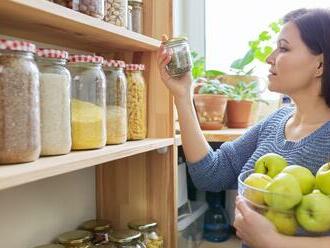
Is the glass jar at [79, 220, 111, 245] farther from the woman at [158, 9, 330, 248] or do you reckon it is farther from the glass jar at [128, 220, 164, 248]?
the woman at [158, 9, 330, 248]

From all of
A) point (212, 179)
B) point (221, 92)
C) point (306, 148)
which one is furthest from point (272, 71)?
point (221, 92)

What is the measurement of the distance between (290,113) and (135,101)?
0.46m

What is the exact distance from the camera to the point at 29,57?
0.57m

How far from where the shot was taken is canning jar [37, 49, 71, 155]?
628 mm

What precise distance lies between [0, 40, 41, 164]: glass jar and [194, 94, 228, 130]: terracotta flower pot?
2.84 ft

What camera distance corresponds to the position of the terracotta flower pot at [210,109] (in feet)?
4.50

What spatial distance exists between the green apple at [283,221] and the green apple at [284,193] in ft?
0.06

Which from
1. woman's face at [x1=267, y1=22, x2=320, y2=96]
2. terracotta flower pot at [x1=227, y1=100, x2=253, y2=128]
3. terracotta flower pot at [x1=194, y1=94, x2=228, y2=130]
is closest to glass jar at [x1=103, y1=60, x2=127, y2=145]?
woman's face at [x1=267, y1=22, x2=320, y2=96]

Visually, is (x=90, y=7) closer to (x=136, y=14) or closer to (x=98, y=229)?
(x=136, y=14)

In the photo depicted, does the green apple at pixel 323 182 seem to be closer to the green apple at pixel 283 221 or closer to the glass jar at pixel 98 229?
the green apple at pixel 283 221

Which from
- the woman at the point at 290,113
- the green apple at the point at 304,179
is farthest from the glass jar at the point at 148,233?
the green apple at the point at 304,179

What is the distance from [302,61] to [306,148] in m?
0.21

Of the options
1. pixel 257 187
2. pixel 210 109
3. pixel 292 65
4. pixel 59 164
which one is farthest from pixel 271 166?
pixel 210 109

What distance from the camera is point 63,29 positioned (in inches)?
29.2
